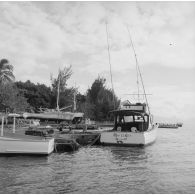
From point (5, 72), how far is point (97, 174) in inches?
2132

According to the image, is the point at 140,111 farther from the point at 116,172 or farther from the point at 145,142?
the point at 116,172

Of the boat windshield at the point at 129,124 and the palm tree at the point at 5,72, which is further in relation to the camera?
the palm tree at the point at 5,72

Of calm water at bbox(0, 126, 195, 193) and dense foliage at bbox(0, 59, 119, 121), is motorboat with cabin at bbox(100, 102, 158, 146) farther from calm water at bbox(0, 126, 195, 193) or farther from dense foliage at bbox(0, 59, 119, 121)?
dense foliage at bbox(0, 59, 119, 121)

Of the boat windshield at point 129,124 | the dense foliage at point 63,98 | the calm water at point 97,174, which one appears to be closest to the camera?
the calm water at point 97,174

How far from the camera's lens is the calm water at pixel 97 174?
14820 mm

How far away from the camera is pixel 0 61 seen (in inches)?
2643

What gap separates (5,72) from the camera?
222ft

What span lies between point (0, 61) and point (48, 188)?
186 ft

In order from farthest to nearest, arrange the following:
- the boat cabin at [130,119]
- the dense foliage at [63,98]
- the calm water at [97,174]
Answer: the dense foliage at [63,98] → the boat cabin at [130,119] → the calm water at [97,174]

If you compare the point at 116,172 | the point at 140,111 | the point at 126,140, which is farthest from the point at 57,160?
the point at 140,111

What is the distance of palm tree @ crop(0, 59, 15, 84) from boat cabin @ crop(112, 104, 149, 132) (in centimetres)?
3694

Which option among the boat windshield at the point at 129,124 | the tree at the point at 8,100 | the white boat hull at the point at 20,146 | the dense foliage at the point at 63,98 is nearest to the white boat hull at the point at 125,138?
the boat windshield at the point at 129,124

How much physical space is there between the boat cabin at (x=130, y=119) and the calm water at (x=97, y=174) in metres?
9.95

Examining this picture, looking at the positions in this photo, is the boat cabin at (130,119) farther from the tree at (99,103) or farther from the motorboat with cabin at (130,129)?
the tree at (99,103)
